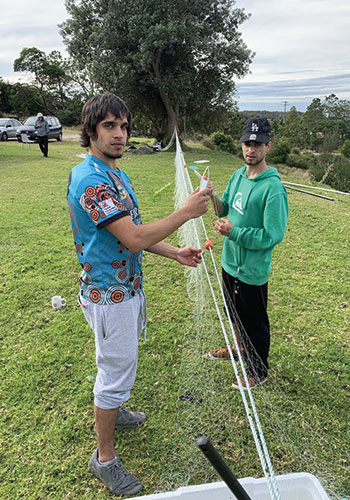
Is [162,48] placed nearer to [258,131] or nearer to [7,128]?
[7,128]

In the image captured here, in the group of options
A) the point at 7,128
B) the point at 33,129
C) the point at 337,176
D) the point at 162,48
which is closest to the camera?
the point at 162,48

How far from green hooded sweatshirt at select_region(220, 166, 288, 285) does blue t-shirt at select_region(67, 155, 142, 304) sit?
806 millimetres

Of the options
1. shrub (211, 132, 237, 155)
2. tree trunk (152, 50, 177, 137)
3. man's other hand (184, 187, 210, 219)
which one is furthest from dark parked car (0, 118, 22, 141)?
man's other hand (184, 187, 210, 219)

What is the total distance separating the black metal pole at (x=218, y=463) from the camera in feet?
2.27

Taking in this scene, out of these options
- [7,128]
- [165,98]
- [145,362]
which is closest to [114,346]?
[145,362]

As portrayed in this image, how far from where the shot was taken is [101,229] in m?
1.53

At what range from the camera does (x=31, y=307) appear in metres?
3.71

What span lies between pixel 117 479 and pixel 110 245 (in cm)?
130

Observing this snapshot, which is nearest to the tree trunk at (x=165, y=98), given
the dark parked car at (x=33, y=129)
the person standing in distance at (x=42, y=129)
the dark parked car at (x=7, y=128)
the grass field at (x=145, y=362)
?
the person standing in distance at (x=42, y=129)

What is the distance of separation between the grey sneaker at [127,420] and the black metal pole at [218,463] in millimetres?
1686

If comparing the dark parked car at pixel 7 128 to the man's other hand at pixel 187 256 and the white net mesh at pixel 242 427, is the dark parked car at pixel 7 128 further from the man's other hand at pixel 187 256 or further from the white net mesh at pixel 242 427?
the man's other hand at pixel 187 256

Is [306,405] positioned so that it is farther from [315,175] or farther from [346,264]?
[315,175]

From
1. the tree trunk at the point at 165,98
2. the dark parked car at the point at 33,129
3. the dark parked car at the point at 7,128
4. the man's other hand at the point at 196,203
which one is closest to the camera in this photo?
the man's other hand at the point at 196,203

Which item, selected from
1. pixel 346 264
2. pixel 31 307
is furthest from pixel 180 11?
pixel 31 307
